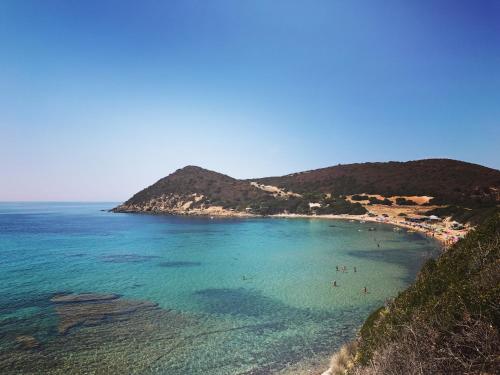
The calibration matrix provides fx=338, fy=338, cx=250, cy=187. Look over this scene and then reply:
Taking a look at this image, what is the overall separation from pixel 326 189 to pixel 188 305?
129 metres

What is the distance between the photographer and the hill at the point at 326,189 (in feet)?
385

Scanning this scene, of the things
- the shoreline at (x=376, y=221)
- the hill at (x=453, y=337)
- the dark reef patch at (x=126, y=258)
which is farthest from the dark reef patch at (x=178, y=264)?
the shoreline at (x=376, y=221)

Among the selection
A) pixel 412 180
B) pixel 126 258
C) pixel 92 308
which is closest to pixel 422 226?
pixel 412 180

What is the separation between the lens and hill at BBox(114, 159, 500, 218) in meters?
117

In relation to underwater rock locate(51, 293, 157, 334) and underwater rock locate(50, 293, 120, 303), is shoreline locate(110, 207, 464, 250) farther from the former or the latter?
underwater rock locate(50, 293, 120, 303)

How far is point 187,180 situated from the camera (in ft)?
580

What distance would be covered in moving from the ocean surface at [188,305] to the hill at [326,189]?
66.9 meters

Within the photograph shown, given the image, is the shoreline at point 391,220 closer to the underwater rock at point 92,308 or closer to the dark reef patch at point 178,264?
the dark reef patch at point 178,264

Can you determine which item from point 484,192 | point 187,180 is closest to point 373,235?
point 484,192

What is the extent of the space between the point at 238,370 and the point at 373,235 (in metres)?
60.4

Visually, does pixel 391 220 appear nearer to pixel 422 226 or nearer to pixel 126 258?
pixel 422 226

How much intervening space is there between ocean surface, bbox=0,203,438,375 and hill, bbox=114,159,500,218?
66.9 metres

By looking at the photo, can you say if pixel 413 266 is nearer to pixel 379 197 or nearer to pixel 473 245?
pixel 473 245

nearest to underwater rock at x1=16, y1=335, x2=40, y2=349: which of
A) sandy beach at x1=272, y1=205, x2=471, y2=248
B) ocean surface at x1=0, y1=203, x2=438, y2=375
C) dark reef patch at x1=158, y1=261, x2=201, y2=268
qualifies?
ocean surface at x1=0, y1=203, x2=438, y2=375
